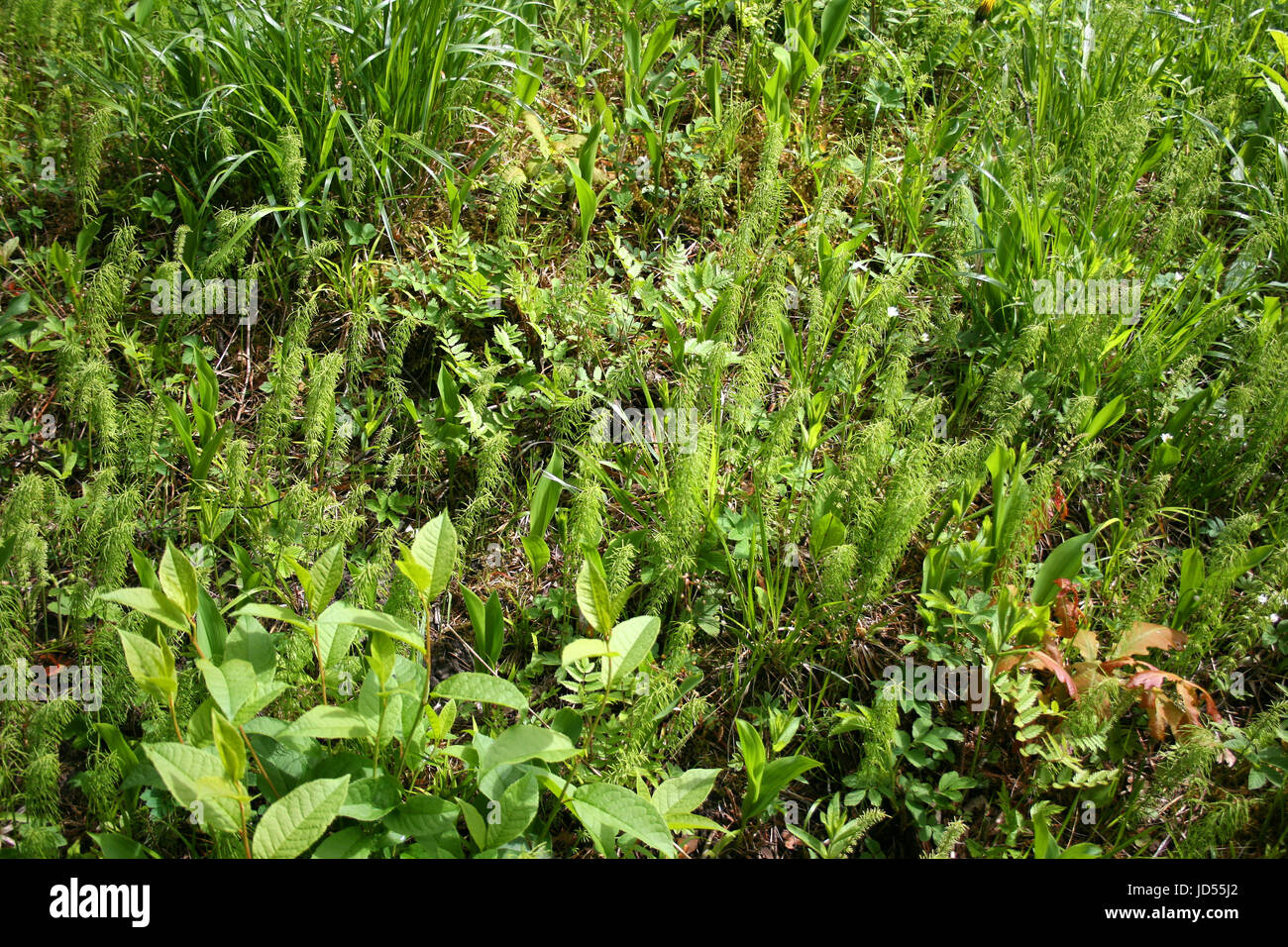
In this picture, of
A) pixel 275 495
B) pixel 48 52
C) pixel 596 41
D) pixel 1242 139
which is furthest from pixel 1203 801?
pixel 48 52

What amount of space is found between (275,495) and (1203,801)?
2.45m

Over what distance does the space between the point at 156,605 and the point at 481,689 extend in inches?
24.5

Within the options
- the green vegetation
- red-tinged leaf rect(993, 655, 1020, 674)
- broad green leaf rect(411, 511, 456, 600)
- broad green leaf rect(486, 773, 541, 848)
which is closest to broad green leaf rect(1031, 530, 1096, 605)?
the green vegetation

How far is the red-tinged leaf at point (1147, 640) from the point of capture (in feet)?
7.21

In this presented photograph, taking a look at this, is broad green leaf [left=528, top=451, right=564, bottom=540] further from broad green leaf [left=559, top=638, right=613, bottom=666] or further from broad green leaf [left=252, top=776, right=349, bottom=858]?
broad green leaf [left=252, top=776, right=349, bottom=858]

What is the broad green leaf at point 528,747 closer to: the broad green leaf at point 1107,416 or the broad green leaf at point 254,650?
the broad green leaf at point 254,650

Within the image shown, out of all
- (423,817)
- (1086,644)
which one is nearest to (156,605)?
(423,817)

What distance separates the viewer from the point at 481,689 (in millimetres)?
1757

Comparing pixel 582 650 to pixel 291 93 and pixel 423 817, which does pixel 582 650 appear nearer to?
pixel 423 817

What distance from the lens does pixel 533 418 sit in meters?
2.69

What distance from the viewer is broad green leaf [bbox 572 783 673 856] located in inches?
66.0

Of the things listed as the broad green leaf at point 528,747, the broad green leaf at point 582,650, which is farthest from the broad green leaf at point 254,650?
the broad green leaf at point 582,650
